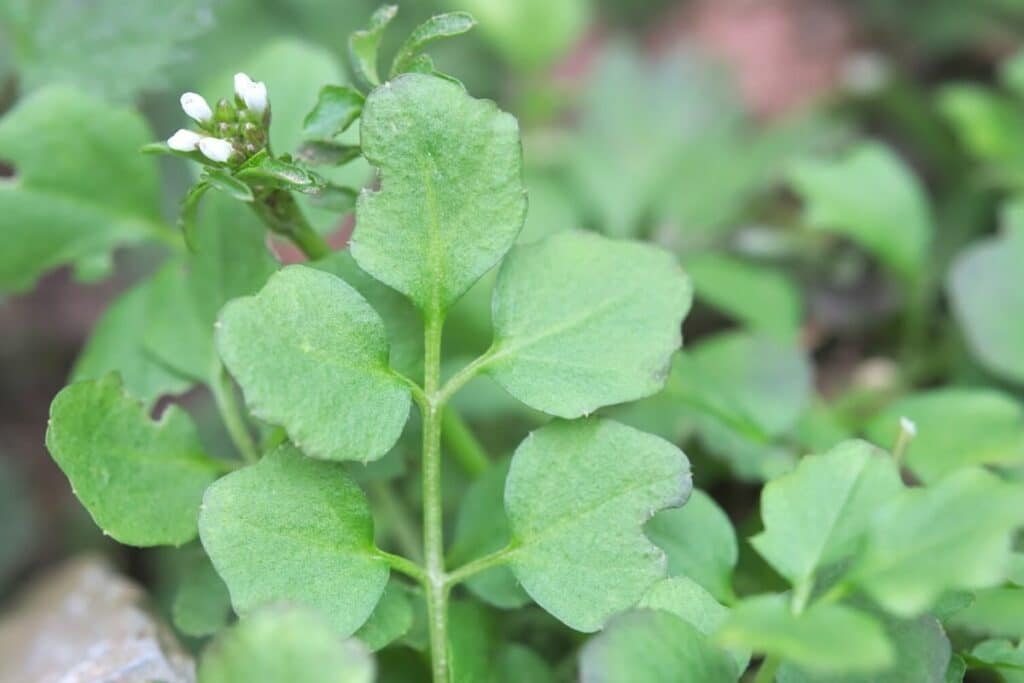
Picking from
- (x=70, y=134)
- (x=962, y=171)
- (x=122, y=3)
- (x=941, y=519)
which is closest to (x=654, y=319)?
(x=941, y=519)

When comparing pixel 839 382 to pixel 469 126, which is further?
pixel 839 382

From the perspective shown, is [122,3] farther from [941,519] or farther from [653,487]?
[941,519]

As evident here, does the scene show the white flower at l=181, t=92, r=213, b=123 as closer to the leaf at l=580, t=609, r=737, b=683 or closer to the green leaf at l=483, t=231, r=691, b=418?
the green leaf at l=483, t=231, r=691, b=418

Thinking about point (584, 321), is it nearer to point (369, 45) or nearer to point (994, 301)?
point (369, 45)

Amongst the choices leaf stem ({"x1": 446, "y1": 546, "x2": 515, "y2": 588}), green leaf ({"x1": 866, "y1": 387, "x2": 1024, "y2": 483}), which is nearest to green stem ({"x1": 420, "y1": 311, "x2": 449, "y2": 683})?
leaf stem ({"x1": 446, "y1": 546, "x2": 515, "y2": 588})

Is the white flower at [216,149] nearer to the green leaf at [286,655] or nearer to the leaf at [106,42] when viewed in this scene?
the green leaf at [286,655]

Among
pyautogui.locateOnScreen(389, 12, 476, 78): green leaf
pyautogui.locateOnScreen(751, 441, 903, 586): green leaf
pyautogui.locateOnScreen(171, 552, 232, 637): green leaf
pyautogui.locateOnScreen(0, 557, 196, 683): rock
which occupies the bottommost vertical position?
pyautogui.locateOnScreen(0, 557, 196, 683): rock

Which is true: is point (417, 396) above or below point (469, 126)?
below
